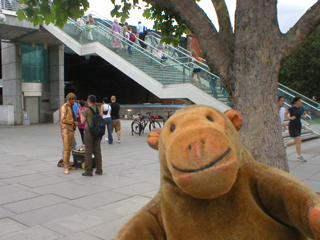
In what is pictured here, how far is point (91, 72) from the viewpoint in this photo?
117ft

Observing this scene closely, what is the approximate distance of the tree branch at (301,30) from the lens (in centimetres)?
382

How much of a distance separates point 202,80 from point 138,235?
12181 mm


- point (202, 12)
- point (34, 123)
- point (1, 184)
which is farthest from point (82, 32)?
point (202, 12)

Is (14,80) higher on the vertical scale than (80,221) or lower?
higher

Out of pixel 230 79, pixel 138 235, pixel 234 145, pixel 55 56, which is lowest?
pixel 138 235

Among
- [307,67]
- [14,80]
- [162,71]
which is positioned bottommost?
[14,80]

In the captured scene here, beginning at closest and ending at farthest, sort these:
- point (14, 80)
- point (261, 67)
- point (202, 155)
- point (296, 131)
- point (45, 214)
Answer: point (202, 155) → point (261, 67) → point (45, 214) → point (296, 131) → point (14, 80)

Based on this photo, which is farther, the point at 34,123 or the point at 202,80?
the point at 34,123

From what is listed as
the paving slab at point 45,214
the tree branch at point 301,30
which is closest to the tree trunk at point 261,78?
the tree branch at point 301,30

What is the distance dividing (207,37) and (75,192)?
376cm

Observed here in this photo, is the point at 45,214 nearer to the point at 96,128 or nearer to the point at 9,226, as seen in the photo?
the point at 9,226

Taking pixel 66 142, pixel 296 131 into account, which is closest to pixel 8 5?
pixel 66 142

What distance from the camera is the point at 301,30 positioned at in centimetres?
384

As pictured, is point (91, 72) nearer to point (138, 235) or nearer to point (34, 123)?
point (34, 123)
